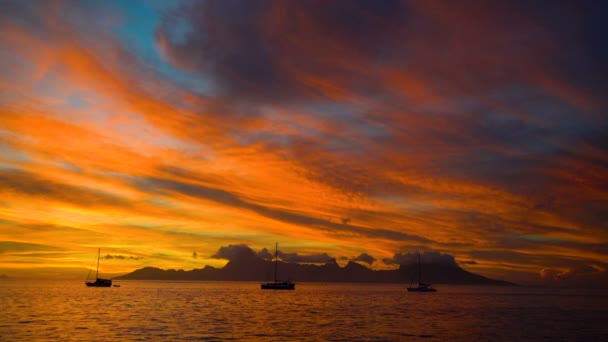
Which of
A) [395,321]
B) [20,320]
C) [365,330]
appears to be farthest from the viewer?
[395,321]

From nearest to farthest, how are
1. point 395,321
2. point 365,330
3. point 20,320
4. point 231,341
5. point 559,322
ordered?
point 231,341 < point 365,330 < point 20,320 < point 395,321 < point 559,322

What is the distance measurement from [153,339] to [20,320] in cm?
3523

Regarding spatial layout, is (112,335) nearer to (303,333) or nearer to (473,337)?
(303,333)

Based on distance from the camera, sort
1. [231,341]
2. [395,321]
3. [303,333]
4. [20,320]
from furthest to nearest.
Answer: [395,321], [20,320], [303,333], [231,341]

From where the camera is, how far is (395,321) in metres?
94.2

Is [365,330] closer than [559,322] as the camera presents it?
Yes

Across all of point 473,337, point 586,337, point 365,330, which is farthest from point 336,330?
point 586,337

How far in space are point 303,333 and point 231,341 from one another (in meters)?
12.8

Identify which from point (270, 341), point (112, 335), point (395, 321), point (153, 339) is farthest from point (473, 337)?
point (112, 335)

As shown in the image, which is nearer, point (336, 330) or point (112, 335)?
point (112, 335)

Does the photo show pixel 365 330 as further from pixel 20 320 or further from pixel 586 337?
pixel 20 320

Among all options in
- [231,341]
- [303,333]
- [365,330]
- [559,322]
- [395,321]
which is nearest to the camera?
[231,341]

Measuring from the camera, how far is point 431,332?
7781 cm

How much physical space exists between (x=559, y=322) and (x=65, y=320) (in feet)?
294
